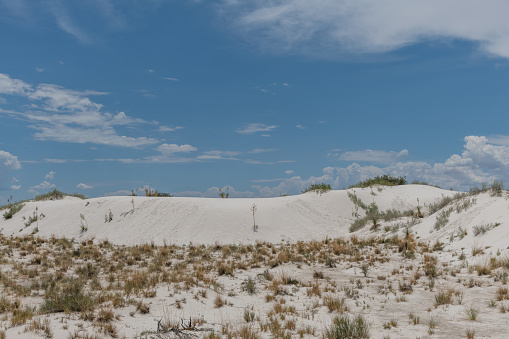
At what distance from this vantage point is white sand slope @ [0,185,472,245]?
22422mm

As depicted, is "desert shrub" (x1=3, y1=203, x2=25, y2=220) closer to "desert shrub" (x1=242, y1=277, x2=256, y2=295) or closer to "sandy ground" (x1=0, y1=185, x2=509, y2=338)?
"sandy ground" (x1=0, y1=185, x2=509, y2=338)

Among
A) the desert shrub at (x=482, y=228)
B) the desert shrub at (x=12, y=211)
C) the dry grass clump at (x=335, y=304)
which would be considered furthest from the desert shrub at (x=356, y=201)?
the desert shrub at (x=12, y=211)

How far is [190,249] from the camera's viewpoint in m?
18.2

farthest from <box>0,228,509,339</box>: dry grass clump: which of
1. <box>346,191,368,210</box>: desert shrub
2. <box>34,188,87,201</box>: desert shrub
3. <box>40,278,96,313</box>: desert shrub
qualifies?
<box>34,188,87,201</box>: desert shrub

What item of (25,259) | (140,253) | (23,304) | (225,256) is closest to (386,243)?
(225,256)

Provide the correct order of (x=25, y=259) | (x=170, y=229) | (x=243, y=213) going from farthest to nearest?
(x=243, y=213) → (x=170, y=229) → (x=25, y=259)

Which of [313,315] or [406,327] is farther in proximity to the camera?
[313,315]

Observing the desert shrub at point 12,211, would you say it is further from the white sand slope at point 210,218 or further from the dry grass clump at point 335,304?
the dry grass clump at point 335,304

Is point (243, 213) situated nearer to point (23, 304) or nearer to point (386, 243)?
point (386, 243)

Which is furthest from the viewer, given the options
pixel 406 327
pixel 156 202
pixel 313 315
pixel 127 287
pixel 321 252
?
pixel 156 202

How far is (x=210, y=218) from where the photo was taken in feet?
78.8

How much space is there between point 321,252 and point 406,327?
9116 mm

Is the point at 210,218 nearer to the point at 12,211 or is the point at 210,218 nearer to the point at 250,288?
the point at 250,288

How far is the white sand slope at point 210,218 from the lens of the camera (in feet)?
73.6
